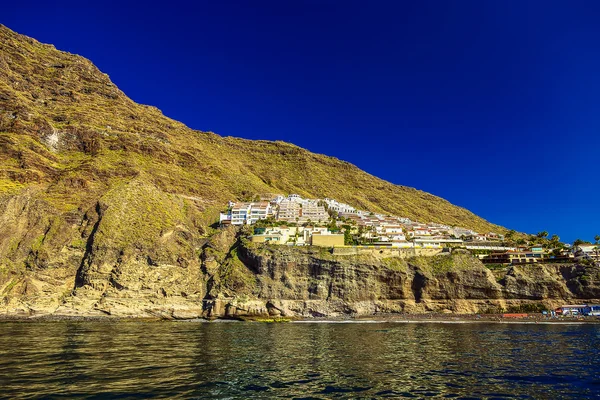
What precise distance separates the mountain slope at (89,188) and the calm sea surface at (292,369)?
50.1 m

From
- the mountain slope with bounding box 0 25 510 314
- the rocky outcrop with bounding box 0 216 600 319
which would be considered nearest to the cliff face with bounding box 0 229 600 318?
the rocky outcrop with bounding box 0 216 600 319

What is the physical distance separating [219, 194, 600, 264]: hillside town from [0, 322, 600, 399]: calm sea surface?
56969 millimetres

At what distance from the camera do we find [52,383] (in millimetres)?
18359

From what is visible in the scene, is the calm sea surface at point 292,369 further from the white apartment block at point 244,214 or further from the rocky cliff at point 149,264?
the white apartment block at point 244,214

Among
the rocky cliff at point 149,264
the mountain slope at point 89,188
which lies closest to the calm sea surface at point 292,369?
the rocky cliff at point 149,264

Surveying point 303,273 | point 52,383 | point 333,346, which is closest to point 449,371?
point 333,346

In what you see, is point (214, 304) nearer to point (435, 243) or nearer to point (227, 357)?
point (227, 357)

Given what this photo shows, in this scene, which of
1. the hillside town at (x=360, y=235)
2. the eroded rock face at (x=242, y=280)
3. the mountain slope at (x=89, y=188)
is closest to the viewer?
the eroded rock face at (x=242, y=280)

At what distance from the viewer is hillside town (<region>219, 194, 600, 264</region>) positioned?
92.9 meters

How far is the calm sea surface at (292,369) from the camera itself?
57.7 feet

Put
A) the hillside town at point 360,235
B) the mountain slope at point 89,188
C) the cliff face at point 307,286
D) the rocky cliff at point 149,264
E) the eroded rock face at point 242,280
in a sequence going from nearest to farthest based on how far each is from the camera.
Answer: the eroded rock face at point 242,280
the cliff face at point 307,286
the rocky cliff at point 149,264
the mountain slope at point 89,188
the hillside town at point 360,235

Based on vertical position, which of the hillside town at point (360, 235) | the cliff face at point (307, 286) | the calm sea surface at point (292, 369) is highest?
the hillside town at point (360, 235)

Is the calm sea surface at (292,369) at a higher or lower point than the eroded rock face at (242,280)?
lower

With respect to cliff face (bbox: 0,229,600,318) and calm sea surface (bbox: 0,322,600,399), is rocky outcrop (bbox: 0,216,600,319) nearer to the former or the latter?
cliff face (bbox: 0,229,600,318)
